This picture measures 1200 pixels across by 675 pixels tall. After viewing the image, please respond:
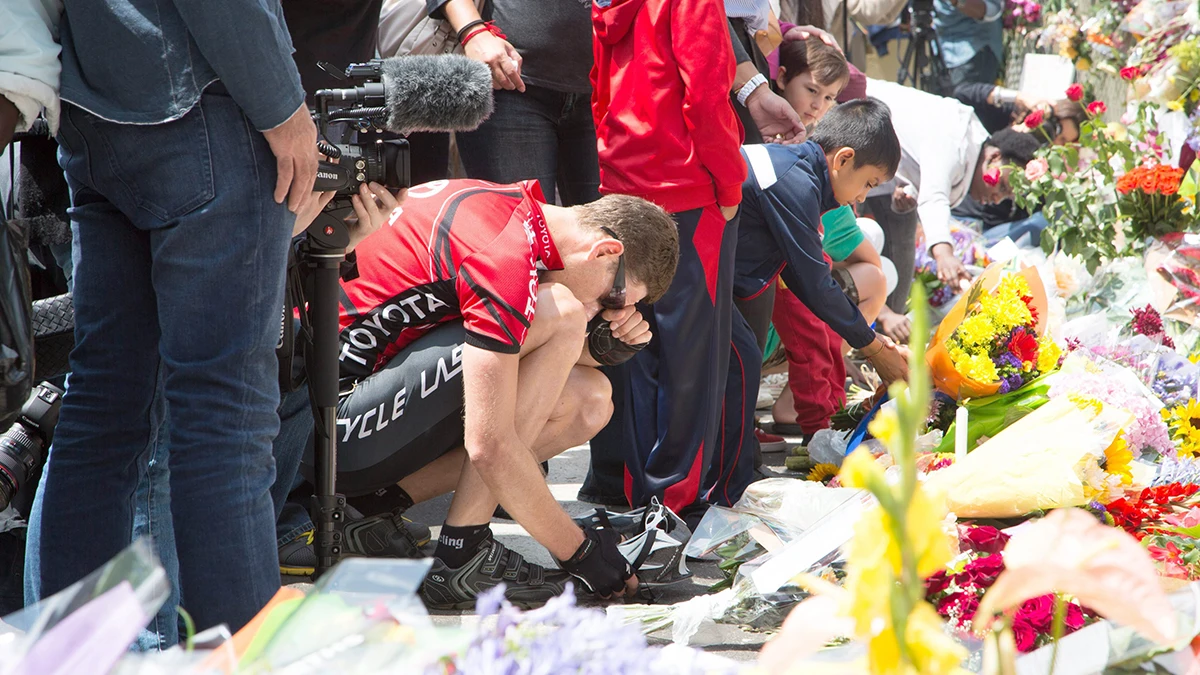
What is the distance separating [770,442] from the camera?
13.8 ft

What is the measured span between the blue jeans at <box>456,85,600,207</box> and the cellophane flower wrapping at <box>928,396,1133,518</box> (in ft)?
4.52

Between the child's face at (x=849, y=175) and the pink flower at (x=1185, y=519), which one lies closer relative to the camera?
the pink flower at (x=1185, y=519)

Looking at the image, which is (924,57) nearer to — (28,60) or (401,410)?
(401,410)

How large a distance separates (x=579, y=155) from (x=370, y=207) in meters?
1.23

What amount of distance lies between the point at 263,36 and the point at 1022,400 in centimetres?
208

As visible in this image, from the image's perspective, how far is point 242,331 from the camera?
1.68 meters

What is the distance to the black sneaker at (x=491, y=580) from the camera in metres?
2.51

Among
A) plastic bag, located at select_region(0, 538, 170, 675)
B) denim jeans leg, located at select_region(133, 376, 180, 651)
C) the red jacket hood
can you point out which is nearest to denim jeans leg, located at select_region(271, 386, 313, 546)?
denim jeans leg, located at select_region(133, 376, 180, 651)

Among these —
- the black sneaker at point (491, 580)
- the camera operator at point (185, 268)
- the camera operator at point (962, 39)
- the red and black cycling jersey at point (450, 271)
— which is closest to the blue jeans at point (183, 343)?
the camera operator at point (185, 268)

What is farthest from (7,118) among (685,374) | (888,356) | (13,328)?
(888,356)

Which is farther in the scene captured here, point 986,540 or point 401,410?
point 401,410

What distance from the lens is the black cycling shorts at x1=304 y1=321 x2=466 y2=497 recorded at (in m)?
2.63

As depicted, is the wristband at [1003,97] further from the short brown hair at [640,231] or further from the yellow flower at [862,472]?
the yellow flower at [862,472]

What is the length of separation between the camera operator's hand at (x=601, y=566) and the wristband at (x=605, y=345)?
438 mm
